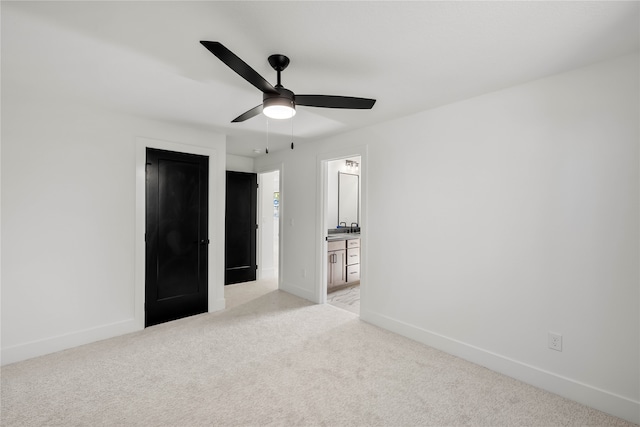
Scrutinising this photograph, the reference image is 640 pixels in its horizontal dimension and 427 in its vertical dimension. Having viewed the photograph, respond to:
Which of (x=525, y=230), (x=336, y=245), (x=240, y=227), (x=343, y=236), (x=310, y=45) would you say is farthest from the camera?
(x=240, y=227)

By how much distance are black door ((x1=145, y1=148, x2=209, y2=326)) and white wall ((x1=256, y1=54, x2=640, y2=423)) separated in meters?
2.15

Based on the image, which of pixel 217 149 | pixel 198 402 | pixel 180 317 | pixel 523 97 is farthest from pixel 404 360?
pixel 217 149

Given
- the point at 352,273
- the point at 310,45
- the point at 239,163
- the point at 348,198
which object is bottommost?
the point at 352,273

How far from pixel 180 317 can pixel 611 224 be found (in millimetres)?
4142

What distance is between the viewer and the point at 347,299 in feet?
14.8

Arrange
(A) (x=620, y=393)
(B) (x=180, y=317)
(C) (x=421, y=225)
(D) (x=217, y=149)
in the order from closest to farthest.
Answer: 1. (A) (x=620, y=393)
2. (C) (x=421, y=225)
3. (B) (x=180, y=317)
4. (D) (x=217, y=149)

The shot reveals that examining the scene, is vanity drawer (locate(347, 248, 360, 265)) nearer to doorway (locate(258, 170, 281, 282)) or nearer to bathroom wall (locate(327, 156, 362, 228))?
bathroom wall (locate(327, 156, 362, 228))

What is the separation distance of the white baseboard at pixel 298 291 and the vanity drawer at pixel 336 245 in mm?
711

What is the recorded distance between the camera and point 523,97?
237 centimetres

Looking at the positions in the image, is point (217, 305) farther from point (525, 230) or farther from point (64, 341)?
point (525, 230)

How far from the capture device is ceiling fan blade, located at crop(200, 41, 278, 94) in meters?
1.39

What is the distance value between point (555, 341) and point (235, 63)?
2850 millimetres

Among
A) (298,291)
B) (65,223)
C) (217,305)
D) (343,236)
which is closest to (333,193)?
(343,236)

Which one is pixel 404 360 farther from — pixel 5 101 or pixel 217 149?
pixel 5 101
